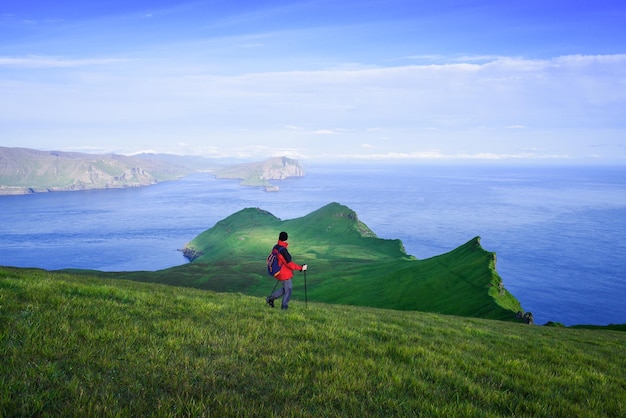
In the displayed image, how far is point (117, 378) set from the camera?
6520 mm

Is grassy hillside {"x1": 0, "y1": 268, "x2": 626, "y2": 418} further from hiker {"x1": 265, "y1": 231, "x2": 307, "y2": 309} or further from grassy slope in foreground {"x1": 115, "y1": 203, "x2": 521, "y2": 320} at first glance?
grassy slope in foreground {"x1": 115, "y1": 203, "x2": 521, "y2": 320}

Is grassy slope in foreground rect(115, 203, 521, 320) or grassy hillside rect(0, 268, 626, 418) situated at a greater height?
grassy hillside rect(0, 268, 626, 418)

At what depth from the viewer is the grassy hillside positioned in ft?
19.4

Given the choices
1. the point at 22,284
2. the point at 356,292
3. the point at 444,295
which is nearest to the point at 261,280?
the point at 356,292

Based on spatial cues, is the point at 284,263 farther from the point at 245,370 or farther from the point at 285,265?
the point at 245,370

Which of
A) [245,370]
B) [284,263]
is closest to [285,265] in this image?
[284,263]

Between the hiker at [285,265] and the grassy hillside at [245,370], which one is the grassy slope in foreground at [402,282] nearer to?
the hiker at [285,265]

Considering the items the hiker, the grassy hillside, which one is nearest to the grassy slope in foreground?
the hiker

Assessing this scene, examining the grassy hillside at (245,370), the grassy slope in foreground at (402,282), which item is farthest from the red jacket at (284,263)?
the grassy slope in foreground at (402,282)

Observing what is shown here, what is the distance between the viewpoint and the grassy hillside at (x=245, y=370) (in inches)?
232

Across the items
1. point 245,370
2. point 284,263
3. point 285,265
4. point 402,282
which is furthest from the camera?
point 402,282

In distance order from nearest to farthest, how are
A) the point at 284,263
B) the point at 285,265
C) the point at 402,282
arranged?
the point at 284,263
the point at 285,265
the point at 402,282

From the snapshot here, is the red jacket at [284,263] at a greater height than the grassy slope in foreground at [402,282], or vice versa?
the red jacket at [284,263]

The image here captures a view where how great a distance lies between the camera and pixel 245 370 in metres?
7.42
